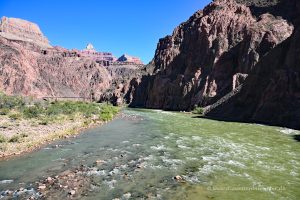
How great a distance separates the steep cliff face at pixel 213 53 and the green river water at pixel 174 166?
5442cm

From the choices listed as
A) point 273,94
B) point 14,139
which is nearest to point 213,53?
point 273,94

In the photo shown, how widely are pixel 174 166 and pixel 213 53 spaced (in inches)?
3321

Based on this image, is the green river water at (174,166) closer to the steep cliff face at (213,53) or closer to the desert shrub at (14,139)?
the desert shrub at (14,139)

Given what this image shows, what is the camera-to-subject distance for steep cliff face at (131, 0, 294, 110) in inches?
3312

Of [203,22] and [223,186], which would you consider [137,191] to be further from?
[203,22]

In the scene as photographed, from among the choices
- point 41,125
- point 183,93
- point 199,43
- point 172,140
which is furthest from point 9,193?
point 199,43

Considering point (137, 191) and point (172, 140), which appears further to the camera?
point (172, 140)

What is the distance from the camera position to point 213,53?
10175 cm

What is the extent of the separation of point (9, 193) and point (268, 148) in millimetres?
21222

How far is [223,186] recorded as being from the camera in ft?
56.4

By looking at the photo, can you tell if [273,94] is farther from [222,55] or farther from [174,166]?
[222,55]

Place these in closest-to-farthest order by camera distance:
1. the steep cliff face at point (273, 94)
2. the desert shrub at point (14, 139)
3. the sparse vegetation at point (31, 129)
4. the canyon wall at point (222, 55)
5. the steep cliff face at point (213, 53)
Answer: the sparse vegetation at point (31, 129) < the desert shrub at point (14, 139) < the steep cliff face at point (273, 94) < the canyon wall at point (222, 55) < the steep cliff face at point (213, 53)

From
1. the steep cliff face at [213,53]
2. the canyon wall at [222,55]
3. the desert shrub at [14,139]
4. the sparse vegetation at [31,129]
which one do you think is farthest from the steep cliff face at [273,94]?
the desert shrub at [14,139]

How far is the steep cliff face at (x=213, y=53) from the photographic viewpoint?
8412 cm
